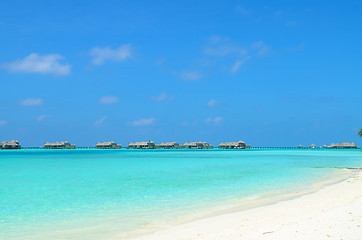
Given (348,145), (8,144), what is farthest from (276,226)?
(8,144)

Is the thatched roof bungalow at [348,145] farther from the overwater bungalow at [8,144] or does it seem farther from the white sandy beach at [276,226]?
the overwater bungalow at [8,144]

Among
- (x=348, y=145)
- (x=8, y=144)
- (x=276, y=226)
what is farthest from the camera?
(x=8, y=144)

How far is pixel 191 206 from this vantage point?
1203cm

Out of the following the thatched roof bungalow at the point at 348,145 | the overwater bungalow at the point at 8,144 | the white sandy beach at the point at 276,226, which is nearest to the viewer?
the white sandy beach at the point at 276,226

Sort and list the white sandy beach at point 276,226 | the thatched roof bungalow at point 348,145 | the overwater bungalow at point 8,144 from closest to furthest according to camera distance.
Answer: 1. the white sandy beach at point 276,226
2. the thatched roof bungalow at point 348,145
3. the overwater bungalow at point 8,144

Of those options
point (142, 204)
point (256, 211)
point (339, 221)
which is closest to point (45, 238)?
point (142, 204)

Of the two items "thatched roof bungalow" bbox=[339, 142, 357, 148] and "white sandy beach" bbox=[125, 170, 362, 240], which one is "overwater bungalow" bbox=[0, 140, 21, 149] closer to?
"thatched roof bungalow" bbox=[339, 142, 357, 148]

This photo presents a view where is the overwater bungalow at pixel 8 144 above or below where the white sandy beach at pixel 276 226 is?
above

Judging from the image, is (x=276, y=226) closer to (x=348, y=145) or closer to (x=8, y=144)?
(x=348, y=145)

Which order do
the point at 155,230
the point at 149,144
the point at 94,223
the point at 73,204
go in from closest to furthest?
the point at 155,230
the point at 94,223
the point at 73,204
the point at 149,144

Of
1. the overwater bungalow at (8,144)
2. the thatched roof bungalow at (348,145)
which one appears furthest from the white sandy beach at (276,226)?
the overwater bungalow at (8,144)

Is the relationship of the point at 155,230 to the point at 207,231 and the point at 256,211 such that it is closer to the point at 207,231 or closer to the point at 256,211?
the point at 207,231

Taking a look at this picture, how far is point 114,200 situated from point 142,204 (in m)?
1.70

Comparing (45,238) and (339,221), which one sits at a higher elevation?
(339,221)
